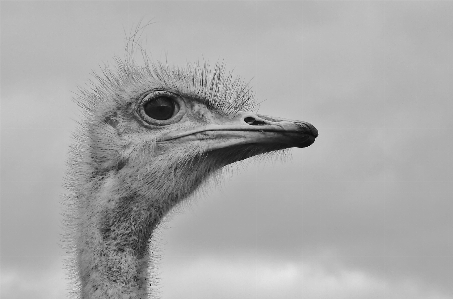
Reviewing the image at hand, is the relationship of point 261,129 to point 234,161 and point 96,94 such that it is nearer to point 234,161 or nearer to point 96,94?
point 234,161

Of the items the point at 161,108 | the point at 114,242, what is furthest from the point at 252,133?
the point at 114,242

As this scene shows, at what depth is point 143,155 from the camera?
8547mm

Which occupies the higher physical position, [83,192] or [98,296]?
[83,192]

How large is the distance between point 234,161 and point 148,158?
610mm

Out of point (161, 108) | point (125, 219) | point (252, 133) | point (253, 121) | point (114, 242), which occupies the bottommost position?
point (114, 242)

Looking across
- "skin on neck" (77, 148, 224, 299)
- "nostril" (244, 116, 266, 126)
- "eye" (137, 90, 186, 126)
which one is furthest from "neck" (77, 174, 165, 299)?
"nostril" (244, 116, 266, 126)

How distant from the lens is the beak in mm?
8289

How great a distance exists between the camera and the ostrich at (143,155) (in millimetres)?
8312

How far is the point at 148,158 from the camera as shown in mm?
8539

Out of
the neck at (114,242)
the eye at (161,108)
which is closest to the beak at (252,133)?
the eye at (161,108)

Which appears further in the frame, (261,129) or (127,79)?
(127,79)

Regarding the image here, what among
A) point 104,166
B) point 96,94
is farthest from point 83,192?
point 96,94

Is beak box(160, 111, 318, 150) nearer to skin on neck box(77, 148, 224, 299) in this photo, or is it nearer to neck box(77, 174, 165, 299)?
skin on neck box(77, 148, 224, 299)

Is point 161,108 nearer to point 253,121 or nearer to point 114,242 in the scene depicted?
point 253,121
